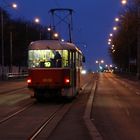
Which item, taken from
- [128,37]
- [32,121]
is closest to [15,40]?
[128,37]

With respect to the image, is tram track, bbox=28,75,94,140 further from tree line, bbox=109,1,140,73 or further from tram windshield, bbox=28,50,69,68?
tree line, bbox=109,1,140,73

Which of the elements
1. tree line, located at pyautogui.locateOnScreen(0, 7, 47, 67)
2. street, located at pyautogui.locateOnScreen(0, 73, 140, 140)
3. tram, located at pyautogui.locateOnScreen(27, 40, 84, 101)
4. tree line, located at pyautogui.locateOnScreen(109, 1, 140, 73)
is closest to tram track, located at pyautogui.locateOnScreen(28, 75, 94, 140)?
street, located at pyautogui.locateOnScreen(0, 73, 140, 140)

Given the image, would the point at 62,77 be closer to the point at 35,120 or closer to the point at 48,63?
the point at 48,63

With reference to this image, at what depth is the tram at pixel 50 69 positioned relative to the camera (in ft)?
104

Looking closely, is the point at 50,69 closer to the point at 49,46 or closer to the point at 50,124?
the point at 49,46

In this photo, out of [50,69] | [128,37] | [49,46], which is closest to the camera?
[50,69]

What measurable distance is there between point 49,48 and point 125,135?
15468 mm

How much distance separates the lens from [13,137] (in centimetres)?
1700

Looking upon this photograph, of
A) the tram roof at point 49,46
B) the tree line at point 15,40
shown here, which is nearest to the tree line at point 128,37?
the tree line at point 15,40

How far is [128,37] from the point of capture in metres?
106

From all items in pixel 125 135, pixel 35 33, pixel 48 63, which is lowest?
pixel 125 135

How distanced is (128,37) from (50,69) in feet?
246

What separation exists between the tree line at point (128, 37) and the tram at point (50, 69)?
113 ft

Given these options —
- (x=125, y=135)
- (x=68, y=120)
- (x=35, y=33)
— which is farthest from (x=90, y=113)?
(x=35, y=33)
